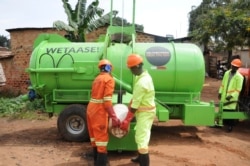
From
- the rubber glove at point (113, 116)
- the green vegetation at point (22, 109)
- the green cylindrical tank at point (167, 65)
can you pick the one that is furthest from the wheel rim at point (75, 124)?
the green vegetation at point (22, 109)

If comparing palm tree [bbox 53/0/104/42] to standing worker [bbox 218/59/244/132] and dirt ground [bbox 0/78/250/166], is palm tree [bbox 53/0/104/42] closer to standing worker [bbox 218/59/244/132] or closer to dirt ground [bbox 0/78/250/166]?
dirt ground [bbox 0/78/250/166]

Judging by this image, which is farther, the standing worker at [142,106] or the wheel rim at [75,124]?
the wheel rim at [75,124]

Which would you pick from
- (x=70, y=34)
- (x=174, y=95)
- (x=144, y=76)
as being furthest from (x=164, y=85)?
(x=70, y=34)

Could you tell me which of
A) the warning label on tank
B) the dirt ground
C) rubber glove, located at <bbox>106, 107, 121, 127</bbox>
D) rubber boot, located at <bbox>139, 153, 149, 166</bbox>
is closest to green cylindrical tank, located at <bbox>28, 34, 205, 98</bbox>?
the warning label on tank

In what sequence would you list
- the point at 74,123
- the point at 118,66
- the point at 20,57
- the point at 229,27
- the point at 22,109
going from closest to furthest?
the point at 118,66 → the point at 74,123 → the point at 22,109 → the point at 20,57 → the point at 229,27

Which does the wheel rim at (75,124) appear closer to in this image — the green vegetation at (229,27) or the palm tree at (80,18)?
the palm tree at (80,18)

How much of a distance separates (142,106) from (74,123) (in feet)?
9.18

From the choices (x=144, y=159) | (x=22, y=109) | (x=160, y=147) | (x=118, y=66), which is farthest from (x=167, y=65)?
(x=22, y=109)

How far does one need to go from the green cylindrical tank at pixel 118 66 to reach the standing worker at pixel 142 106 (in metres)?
2.18

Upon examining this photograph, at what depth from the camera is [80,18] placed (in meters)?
14.7

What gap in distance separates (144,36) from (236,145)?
31.5ft

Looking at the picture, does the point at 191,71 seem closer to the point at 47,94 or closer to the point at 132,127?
the point at 132,127

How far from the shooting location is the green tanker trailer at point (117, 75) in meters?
7.61

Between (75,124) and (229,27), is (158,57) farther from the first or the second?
(229,27)
